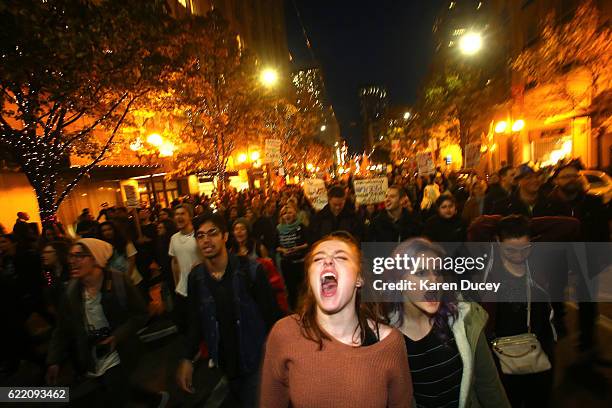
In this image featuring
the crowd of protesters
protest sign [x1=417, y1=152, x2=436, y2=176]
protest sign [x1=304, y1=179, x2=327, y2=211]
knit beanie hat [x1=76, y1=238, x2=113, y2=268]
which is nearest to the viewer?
the crowd of protesters

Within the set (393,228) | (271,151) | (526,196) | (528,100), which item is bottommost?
(393,228)

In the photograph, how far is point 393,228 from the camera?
5.96 m

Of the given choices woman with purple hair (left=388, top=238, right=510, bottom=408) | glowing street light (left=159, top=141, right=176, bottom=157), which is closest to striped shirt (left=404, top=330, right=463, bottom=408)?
woman with purple hair (left=388, top=238, right=510, bottom=408)

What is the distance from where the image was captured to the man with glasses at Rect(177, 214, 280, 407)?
3.00 metres

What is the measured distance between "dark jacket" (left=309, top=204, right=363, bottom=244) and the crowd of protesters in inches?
22.0

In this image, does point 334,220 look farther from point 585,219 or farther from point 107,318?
point 107,318

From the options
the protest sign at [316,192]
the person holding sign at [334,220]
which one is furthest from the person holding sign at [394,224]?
the protest sign at [316,192]

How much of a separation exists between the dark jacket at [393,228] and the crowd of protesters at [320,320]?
0.02 metres

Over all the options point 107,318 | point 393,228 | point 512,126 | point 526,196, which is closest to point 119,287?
point 107,318

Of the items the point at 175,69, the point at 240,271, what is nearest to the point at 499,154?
the point at 175,69

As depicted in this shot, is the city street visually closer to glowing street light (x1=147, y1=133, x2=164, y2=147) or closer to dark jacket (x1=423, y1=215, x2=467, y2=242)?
dark jacket (x1=423, y1=215, x2=467, y2=242)

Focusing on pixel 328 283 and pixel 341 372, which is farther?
pixel 328 283

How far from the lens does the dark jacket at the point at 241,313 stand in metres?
3.01

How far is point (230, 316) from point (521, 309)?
2.12 m
